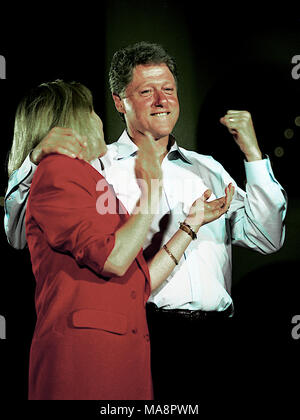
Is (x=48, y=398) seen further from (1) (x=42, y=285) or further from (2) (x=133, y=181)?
(2) (x=133, y=181)

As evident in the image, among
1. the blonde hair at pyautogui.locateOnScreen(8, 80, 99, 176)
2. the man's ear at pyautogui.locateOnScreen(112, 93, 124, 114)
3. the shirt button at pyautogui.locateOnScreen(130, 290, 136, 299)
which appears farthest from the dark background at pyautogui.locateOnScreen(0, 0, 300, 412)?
the shirt button at pyautogui.locateOnScreen(130, 290, 136, 299)

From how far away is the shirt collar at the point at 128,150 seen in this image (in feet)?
6.61

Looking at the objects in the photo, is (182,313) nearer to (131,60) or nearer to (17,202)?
(17,202)

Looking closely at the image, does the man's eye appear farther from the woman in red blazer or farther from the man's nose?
the woman in red blazer

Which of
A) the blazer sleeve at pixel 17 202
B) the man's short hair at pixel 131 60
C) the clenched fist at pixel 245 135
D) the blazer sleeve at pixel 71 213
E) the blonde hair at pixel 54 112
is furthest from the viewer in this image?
the man's short hair at pixel 131 60

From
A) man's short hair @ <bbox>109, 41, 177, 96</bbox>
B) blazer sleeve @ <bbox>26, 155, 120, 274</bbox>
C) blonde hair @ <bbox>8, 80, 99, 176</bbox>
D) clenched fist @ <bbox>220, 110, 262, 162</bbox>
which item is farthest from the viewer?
man's short hair @ <bbox>109, 41, 177, 96</bbox>

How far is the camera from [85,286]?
1.38 m

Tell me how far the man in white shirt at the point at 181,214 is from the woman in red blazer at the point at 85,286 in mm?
393

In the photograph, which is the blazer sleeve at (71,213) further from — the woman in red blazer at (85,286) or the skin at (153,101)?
the skin at (153,101)

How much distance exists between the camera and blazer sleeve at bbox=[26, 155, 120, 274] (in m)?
1.32

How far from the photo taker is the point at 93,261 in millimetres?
1324

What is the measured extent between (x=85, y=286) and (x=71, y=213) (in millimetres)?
208

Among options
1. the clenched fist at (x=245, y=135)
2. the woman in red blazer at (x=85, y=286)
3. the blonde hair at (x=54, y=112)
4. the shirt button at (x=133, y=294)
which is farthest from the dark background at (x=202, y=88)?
the shirt button at (x=133, y=294)

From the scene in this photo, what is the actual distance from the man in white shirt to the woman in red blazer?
39 cm
